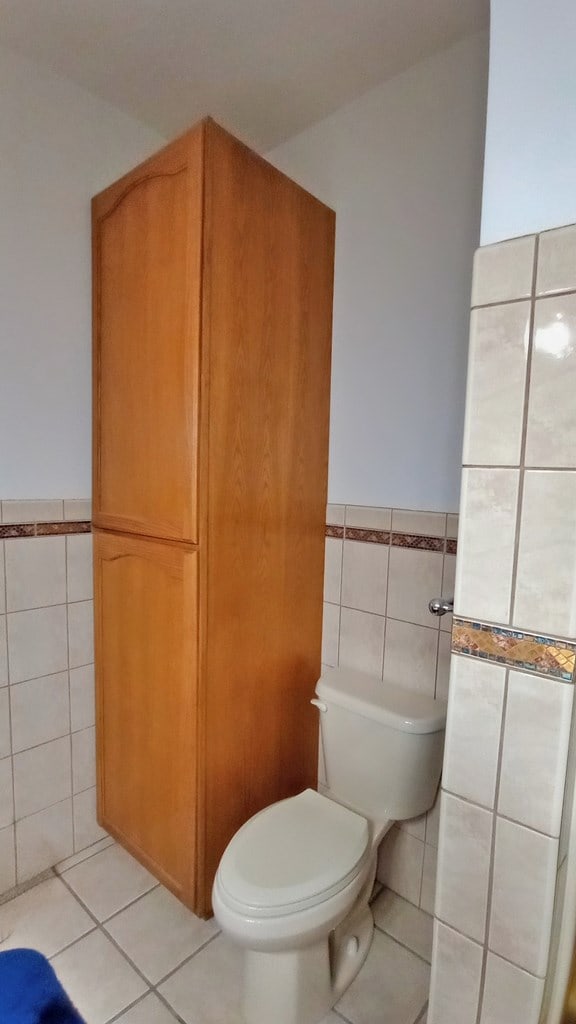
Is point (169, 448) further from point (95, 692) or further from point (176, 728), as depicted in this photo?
point (95, 692)

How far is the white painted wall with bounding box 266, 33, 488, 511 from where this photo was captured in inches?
50.9

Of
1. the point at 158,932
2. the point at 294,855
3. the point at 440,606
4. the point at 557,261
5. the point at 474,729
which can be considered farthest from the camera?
the point at 158,932

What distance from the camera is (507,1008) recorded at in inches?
32.3

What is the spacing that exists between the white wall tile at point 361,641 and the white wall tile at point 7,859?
112 centimetres

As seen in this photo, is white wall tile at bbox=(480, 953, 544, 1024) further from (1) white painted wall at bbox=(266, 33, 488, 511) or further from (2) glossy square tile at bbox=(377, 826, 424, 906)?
(1) white painted wall at bbox=(266, 33, 488, 511)

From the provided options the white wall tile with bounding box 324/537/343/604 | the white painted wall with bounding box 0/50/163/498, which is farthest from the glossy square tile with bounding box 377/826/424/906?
the white painted wall with bounding box 0/50/163/498

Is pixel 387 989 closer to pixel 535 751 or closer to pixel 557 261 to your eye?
pixel 535 751

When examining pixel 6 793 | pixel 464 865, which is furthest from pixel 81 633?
pixel 464 865

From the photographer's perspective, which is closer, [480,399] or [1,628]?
[480,399]

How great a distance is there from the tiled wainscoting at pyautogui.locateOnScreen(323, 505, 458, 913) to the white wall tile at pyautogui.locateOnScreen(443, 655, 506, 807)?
1.67 ft

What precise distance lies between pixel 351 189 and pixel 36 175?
3.03 feet

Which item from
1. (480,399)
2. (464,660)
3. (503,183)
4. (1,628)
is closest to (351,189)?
(503,183)

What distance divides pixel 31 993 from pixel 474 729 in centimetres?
127

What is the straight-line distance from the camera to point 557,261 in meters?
0.72
